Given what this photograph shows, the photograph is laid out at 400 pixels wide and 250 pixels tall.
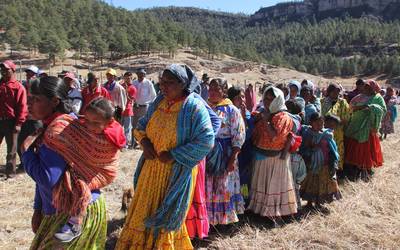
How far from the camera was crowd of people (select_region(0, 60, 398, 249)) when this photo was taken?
86.1 inches

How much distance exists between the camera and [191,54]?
63.7 m

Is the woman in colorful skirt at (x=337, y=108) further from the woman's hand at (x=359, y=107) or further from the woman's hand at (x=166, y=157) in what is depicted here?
the woman's hand at (x=166, y=157)

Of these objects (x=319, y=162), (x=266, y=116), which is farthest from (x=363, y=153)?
(x=266, y=116)

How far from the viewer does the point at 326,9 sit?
146 metres

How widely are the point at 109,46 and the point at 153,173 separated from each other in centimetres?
5758

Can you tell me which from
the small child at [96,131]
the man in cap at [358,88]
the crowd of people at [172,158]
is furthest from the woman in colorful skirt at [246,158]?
the man in cap at [358,88]

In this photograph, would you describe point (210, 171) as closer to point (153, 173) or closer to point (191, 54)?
point (153, 173)

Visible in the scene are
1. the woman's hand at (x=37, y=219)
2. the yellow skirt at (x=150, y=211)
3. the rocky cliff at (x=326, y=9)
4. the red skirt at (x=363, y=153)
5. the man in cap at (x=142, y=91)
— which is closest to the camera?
the woman's hand at (x=37, y=219)

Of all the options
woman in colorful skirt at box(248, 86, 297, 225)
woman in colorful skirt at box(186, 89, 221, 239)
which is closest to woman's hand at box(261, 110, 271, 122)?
woman in colorful skirt at box(248, 86, 297, 225)

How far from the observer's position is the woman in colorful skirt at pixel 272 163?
4051mm

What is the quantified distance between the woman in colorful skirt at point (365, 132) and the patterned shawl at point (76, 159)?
15.3ft

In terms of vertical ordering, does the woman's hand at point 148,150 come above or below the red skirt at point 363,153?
above

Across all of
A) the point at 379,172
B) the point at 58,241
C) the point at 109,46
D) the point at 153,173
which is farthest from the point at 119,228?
the point at 109,46

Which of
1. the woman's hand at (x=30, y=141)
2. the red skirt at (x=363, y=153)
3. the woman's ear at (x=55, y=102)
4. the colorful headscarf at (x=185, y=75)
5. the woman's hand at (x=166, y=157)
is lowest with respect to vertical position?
the red skirt at (x=363, y=153)
